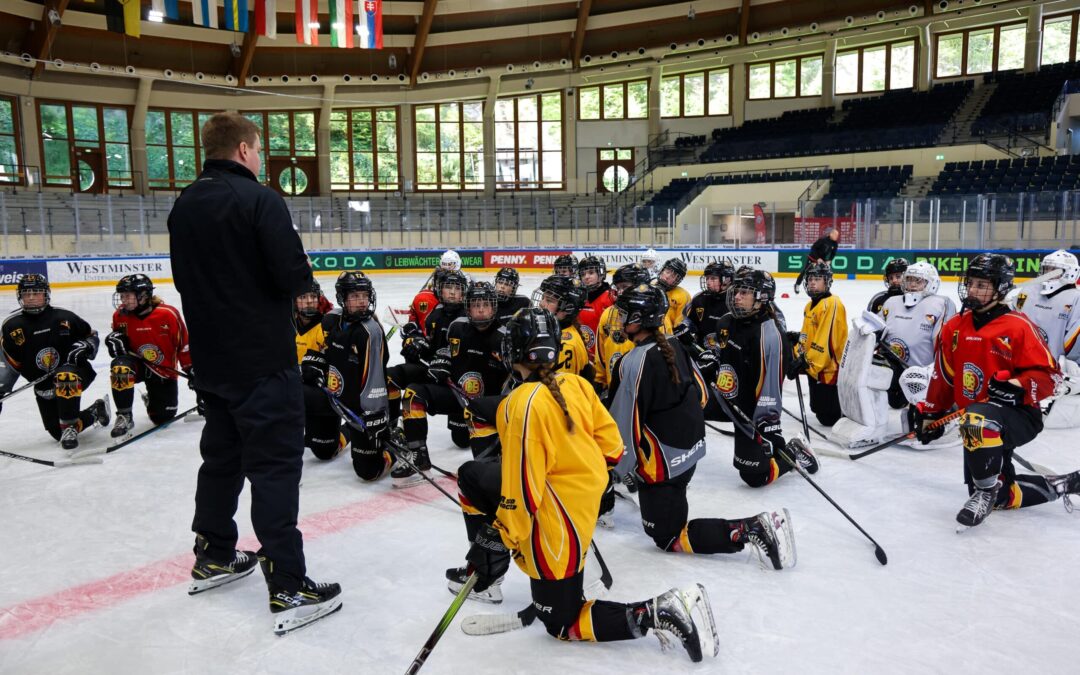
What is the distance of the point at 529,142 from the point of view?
32688 mm

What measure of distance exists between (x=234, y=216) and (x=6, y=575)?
2272 millimetres

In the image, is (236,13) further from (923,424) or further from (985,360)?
(985,360)

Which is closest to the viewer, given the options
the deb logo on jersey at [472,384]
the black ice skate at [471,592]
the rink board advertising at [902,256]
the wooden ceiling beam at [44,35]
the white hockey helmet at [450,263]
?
the black ice skate at [471,592]

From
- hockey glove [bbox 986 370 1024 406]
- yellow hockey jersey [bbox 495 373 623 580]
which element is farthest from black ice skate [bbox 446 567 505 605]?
hockey glove [bbox 986 370 1024 406]

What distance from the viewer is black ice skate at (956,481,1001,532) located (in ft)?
13.4

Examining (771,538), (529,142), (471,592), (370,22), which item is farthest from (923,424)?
(529,142)

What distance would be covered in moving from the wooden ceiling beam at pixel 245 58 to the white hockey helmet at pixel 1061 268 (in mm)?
25925

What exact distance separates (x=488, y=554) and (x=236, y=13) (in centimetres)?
2067

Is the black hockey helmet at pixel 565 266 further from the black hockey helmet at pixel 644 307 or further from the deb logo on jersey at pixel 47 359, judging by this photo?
the deb logo on jersey at pixel 47 359

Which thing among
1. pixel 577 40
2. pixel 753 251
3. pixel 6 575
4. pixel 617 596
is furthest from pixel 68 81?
pixel 617 596

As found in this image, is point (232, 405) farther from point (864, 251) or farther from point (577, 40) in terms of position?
point (577, 40)

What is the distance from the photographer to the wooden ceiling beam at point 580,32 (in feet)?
89.9

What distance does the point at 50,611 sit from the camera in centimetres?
335

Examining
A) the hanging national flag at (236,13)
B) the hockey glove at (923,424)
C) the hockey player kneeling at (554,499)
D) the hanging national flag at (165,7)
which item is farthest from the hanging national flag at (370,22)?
the hockey player kneeling at (554,499)
